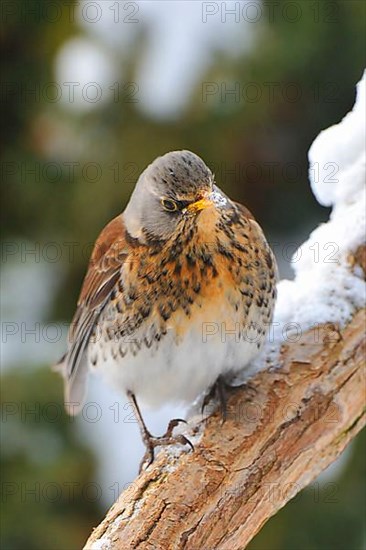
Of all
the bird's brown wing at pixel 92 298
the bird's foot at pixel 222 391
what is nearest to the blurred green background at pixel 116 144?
the bird's brown wing at pixel 92 298

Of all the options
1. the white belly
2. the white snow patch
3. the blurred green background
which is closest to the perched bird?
the white belly

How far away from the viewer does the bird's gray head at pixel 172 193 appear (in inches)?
63.8

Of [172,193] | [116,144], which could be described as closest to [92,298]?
[172,193]

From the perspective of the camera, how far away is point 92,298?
194 centimetres

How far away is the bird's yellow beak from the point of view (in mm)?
1623

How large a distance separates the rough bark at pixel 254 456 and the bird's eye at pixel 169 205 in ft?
1.24

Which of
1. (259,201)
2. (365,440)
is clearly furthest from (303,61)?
(365,440)

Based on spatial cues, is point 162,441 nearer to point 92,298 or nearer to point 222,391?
point 222,391

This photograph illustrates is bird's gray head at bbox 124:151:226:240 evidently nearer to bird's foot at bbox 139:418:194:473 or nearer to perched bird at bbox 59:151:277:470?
perched bird at bbox 59:151:277:470

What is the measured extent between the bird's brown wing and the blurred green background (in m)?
0.51

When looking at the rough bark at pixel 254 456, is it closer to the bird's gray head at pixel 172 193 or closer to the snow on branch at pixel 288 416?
the snow on branch at pixel 288 416

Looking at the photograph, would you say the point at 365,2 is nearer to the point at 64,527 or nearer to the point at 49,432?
the point at 49,432

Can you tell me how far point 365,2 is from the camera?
8.63 feet

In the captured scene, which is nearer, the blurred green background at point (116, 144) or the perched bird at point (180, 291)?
the perched bird at point (180, 291)
